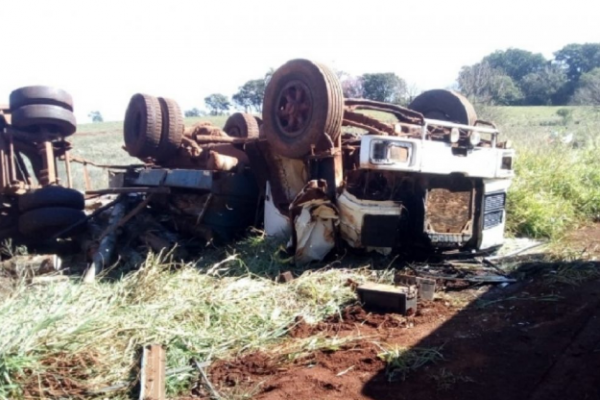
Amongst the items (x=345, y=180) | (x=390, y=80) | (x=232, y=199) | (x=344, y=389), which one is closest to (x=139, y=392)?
(x=344, y=389)

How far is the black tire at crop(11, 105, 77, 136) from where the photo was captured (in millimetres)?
7457

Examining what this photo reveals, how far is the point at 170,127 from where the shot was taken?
7039mm

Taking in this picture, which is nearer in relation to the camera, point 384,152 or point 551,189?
point 384,152

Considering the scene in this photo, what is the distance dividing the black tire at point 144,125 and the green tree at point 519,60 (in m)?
40.6

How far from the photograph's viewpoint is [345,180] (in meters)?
5.38

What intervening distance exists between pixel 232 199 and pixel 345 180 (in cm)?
147

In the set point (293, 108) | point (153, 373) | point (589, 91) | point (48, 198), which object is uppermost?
point (589, 91)

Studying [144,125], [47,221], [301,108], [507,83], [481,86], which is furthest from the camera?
[507,83]

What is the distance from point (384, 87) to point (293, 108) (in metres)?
9.92

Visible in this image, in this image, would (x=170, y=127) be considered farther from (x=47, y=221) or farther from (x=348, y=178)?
(x=348, y=178)

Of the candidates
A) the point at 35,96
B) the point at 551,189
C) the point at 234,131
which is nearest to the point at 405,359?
the point at 234,131

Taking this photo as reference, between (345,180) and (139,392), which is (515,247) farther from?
(139,392)

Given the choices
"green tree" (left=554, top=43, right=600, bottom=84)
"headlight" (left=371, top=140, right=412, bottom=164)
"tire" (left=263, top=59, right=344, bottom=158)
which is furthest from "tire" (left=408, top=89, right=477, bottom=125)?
"green tree" (left=554, top=43, right=600, bottom=84)

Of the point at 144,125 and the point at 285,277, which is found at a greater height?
the point at 144,125
